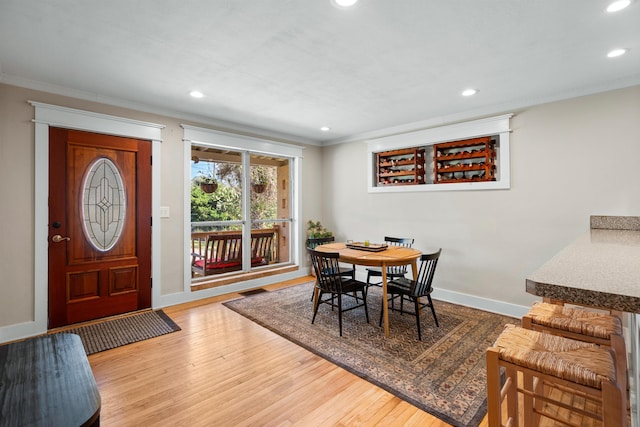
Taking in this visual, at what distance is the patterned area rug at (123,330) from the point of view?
280 centimetres

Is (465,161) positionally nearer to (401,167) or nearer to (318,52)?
(401,167)

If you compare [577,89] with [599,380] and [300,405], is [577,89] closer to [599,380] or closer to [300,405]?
[599,380]

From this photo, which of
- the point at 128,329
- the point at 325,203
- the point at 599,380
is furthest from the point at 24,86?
the point at 599,380

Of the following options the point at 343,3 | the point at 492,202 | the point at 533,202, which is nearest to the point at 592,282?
the point at 343,3

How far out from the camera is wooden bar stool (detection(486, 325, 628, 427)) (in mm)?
1037

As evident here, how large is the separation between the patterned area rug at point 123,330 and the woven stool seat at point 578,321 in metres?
3.15

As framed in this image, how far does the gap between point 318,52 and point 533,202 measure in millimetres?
2814

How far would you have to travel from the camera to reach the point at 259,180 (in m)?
4.98

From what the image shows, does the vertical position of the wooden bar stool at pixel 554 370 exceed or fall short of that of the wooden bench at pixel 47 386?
it falls short

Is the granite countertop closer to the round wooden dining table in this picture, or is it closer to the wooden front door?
the round wooden dining table

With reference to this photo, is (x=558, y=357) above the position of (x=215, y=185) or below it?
below

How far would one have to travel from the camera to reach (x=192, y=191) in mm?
4172

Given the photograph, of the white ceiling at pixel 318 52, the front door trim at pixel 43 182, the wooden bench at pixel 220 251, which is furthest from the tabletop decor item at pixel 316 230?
the front door trim at pixel 43 182

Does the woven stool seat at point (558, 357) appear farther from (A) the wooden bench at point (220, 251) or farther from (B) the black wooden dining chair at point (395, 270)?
(A) the wooden bench at point (220, 251)
